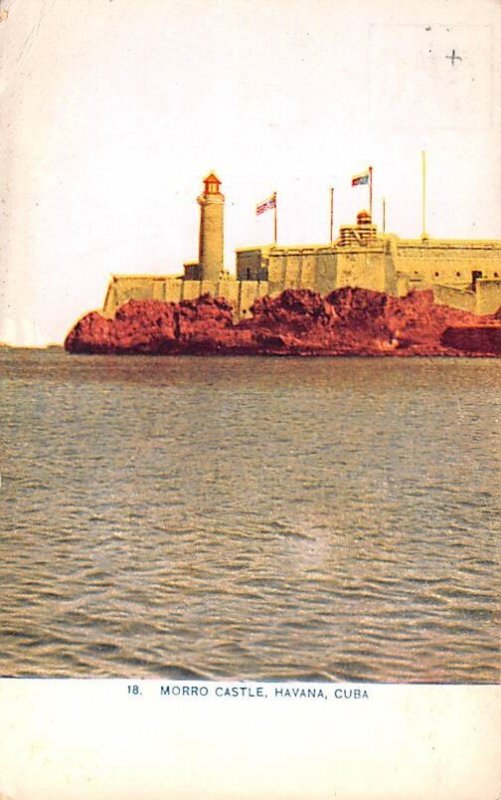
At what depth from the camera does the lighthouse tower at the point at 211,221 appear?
4.32m

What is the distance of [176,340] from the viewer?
5711 millimetres

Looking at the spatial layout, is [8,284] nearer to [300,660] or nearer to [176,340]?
[176,340]

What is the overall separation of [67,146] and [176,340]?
1795 mm

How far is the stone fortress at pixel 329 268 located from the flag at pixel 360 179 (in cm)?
19

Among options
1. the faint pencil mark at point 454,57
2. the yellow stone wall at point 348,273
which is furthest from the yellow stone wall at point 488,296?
the faint pencil mark at point 454,57

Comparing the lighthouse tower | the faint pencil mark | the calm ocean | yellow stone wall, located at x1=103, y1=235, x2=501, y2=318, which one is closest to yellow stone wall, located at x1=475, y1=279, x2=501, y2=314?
yellow stone wall, located at x1=103, y1=235, x2=501, y2=318

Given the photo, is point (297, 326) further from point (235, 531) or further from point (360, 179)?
point (235, 531)

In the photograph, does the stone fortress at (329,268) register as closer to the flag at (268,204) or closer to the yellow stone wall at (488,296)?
the yellow stone wall at (488,296)

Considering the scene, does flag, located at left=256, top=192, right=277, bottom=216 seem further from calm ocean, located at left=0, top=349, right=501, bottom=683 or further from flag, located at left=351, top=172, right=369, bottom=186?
calm ocean, located at left=0, top=349, right=501, bottom=683

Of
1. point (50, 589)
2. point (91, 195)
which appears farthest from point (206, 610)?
point (91, 195)

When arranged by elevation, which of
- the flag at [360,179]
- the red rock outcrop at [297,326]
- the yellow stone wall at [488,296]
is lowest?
the red rock outcrop at [297,326]

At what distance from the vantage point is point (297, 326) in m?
5.73

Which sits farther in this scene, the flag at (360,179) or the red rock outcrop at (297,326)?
the red rock outcrop at (297,326)

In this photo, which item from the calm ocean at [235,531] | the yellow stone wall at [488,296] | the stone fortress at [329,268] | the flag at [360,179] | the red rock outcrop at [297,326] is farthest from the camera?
the red rock outcrop at [297,326]
